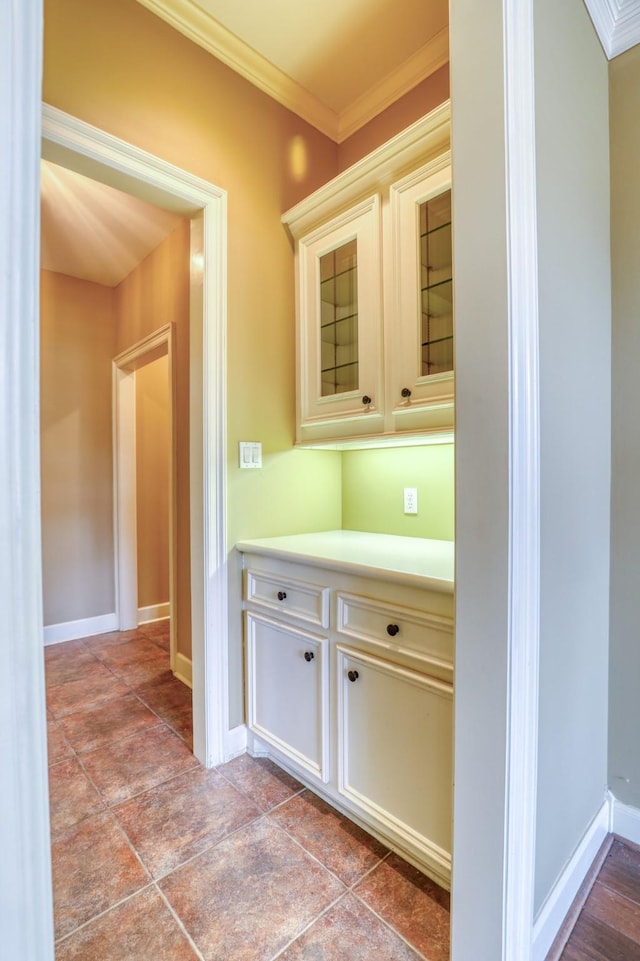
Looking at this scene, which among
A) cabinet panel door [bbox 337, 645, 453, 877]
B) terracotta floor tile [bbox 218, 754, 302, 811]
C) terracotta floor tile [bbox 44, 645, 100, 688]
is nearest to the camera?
cabinet panel door [bbox 337, 645, 453, 877]

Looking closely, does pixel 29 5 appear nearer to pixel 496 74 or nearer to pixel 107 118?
pixel 496 74

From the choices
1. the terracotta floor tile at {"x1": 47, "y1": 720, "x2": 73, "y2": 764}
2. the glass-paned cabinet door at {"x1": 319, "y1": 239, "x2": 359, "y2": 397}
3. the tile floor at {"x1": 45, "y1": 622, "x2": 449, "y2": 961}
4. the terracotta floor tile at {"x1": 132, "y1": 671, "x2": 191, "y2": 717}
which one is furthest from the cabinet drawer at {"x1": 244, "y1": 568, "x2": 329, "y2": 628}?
the terracotta floor tile at {"x1": 47, "y1": 720, "x2": 73, "y2": 764}

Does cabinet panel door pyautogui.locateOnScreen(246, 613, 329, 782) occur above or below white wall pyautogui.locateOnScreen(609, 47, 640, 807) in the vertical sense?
below

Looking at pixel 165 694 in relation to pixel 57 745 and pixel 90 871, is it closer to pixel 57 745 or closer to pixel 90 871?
pixel 57 745

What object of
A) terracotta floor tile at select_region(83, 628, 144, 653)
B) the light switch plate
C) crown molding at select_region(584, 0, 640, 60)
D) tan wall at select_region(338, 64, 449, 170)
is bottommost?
terracotta floor tile at select_region(83, 628, 144, 653)

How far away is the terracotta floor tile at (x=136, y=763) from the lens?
1695mm

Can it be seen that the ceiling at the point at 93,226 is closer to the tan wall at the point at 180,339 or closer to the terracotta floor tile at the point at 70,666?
the tan wall at the point at 180,339

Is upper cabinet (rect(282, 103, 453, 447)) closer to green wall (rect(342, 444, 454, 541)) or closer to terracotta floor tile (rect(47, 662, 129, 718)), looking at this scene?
green wall (rect(342, 444, 454, 541))

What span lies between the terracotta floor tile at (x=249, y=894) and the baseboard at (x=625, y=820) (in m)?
0.91

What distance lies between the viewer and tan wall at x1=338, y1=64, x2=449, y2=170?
6.04ft

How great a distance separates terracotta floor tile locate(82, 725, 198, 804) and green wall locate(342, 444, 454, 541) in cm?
126

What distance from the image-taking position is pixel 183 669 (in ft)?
8.47

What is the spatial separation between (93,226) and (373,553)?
254cm

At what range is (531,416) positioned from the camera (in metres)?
0.87
